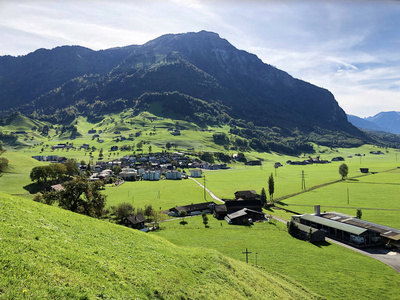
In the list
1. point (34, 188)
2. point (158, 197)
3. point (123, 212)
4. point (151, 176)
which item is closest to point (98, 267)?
point (123, 212)

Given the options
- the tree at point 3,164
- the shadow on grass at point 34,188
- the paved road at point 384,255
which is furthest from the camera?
the tree at point 3,164

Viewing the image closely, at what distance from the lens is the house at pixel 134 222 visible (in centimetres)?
6881

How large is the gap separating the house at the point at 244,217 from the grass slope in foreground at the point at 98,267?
44795 millimetres

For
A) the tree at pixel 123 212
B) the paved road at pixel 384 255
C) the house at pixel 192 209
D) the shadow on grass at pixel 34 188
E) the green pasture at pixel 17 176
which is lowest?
the paved road at pixel 384 255

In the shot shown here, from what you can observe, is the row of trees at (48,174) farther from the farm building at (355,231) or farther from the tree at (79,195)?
the farm building at (355,231)

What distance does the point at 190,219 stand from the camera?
80000 mm

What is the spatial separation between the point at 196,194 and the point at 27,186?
80467 mm

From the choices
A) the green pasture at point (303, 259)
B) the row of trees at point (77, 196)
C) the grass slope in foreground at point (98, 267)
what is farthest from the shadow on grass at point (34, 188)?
the grass slope in foreground at point (98, 267)

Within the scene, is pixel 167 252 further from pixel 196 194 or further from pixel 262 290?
pixel 196 194

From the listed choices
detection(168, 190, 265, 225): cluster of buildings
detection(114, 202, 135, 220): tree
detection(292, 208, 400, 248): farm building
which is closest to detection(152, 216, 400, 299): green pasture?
detection(292, 208, 400, 248): farm building

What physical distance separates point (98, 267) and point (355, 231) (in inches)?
2489

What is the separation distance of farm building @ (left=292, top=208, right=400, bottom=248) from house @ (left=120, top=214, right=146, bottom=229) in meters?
Result: 50.9

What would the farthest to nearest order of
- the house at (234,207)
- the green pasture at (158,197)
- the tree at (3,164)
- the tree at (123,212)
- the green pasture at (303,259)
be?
the tree at (3,164)
the green pasture at (158,197)
the house at (234,207)
the tree at (123,212)
the green pasture at (303,259)

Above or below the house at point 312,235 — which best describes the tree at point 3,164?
above
